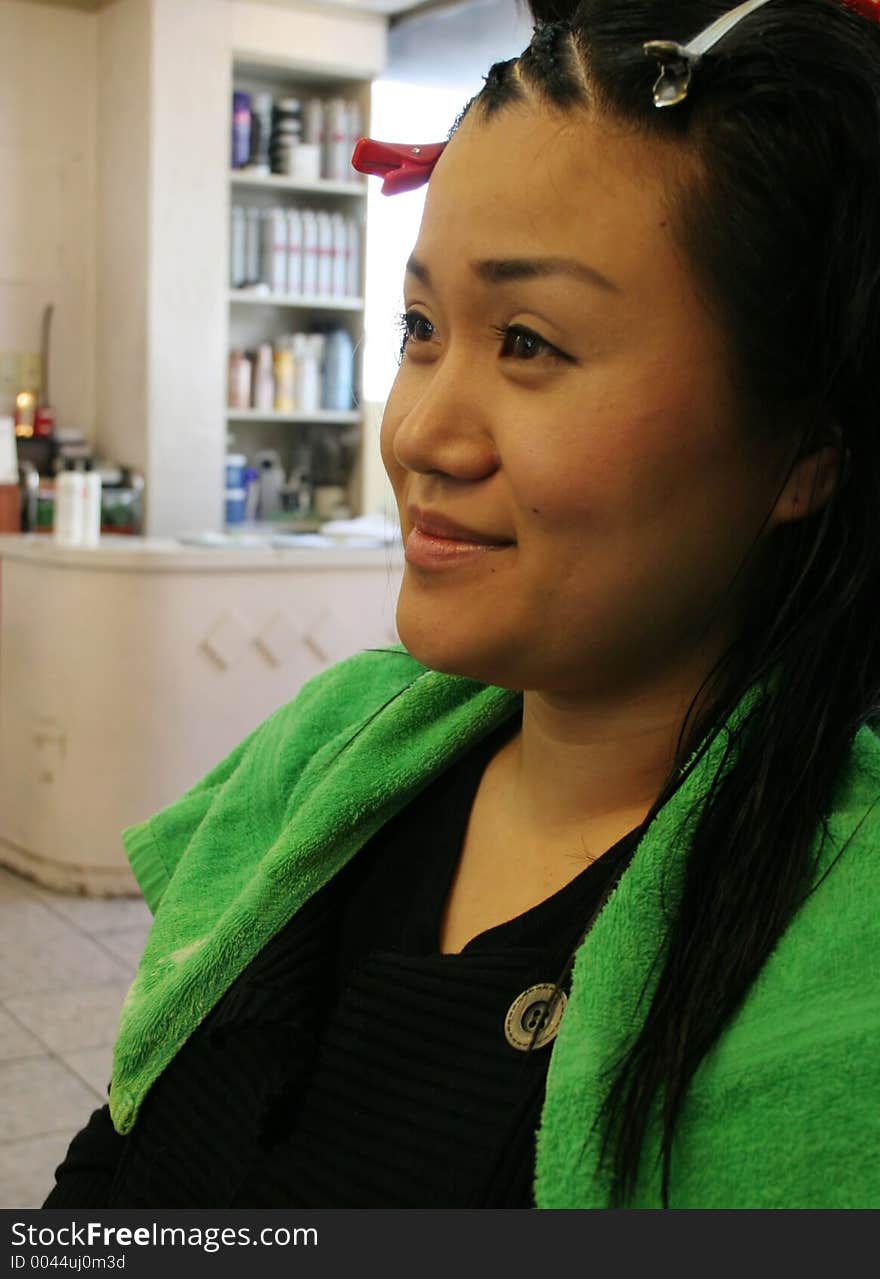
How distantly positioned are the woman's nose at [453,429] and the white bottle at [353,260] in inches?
205

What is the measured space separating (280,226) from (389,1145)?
519 cm

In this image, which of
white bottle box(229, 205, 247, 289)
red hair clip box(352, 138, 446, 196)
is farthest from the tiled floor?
white bottle box(229, 205, 247, 289)

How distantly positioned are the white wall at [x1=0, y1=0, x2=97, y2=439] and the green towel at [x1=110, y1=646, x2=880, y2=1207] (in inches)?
192

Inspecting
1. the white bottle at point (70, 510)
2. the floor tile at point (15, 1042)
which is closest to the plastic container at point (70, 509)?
the white bottle at point (70, 510)

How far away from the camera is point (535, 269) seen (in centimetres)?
73

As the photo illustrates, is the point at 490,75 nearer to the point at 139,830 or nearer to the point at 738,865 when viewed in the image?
the point at 738,865

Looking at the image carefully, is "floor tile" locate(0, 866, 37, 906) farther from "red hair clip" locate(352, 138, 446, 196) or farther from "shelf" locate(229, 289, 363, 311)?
"red hair clip" locate(352, 138, 446, 196)

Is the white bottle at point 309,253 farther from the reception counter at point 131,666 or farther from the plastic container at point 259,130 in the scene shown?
the reception counter at point 131,666

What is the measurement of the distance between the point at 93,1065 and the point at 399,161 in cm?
223

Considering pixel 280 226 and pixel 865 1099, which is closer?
pixel 865 1099

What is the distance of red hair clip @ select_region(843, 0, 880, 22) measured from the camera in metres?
0.74
